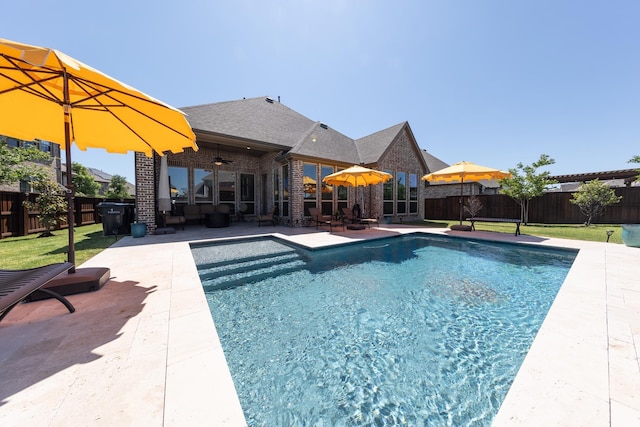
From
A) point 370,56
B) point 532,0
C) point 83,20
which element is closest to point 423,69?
A: point 370,56

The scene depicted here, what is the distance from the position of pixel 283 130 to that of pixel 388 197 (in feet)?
25.6

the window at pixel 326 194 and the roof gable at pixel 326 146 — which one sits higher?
the roof gable at pixel 326 146

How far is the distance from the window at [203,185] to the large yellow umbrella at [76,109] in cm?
725

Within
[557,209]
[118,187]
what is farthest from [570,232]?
[118,187]

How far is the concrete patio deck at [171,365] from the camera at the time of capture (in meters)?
1.38

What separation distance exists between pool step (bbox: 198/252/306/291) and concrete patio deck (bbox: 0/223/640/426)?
3.93 ft

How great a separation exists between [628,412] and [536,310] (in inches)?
93.1

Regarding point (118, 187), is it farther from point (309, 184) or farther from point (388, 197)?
point (388, 197)

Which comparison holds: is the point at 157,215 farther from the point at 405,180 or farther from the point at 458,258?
the point at 405,180

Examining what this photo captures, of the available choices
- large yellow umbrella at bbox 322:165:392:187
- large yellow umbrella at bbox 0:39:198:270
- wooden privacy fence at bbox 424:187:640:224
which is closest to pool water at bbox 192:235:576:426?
large yellow umbrella at bbox 0:39:198:270

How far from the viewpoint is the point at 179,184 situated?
11.5 m

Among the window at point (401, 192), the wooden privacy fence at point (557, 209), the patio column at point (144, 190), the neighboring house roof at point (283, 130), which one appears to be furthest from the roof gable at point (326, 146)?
the wooden privacy fence at point (557, 209)

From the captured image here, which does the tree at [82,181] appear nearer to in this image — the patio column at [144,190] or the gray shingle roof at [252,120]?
the gray shingle roof at [252,120]

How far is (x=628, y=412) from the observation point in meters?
1.43
